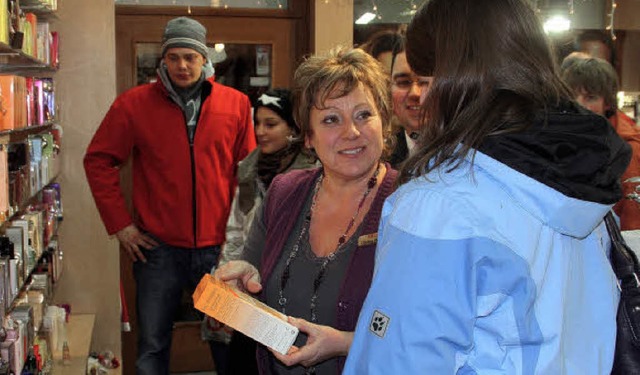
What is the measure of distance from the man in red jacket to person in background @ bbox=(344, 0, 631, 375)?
2763mm

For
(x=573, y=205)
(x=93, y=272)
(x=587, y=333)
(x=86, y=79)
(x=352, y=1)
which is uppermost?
(x=352, y=1)

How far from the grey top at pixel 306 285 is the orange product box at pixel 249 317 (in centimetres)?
21

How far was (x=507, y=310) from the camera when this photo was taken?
3.79 feet

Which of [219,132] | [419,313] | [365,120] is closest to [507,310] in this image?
[419,313]

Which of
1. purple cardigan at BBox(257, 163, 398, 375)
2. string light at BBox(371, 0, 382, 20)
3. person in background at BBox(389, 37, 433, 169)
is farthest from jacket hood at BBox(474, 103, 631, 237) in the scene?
string light at BBox(371, 0, 382, 20)

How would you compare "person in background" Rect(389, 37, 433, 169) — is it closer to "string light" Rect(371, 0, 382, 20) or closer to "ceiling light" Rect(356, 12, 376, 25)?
"ceiling light" Rect(356, 12, 376, 25)

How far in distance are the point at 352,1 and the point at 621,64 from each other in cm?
191

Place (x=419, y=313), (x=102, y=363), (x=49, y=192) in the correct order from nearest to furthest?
(x=419, y=313) < (x=49, y=192) < (x=102, y=363)

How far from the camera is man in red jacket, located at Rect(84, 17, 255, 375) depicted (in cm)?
388

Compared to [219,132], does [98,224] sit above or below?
below

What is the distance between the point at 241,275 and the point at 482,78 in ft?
3.62

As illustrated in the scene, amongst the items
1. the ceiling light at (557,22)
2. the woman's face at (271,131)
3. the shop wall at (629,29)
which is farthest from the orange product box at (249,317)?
the shop wall at (629,29)

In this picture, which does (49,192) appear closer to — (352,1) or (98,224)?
(98,224)

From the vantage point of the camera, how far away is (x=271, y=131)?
128 inches
